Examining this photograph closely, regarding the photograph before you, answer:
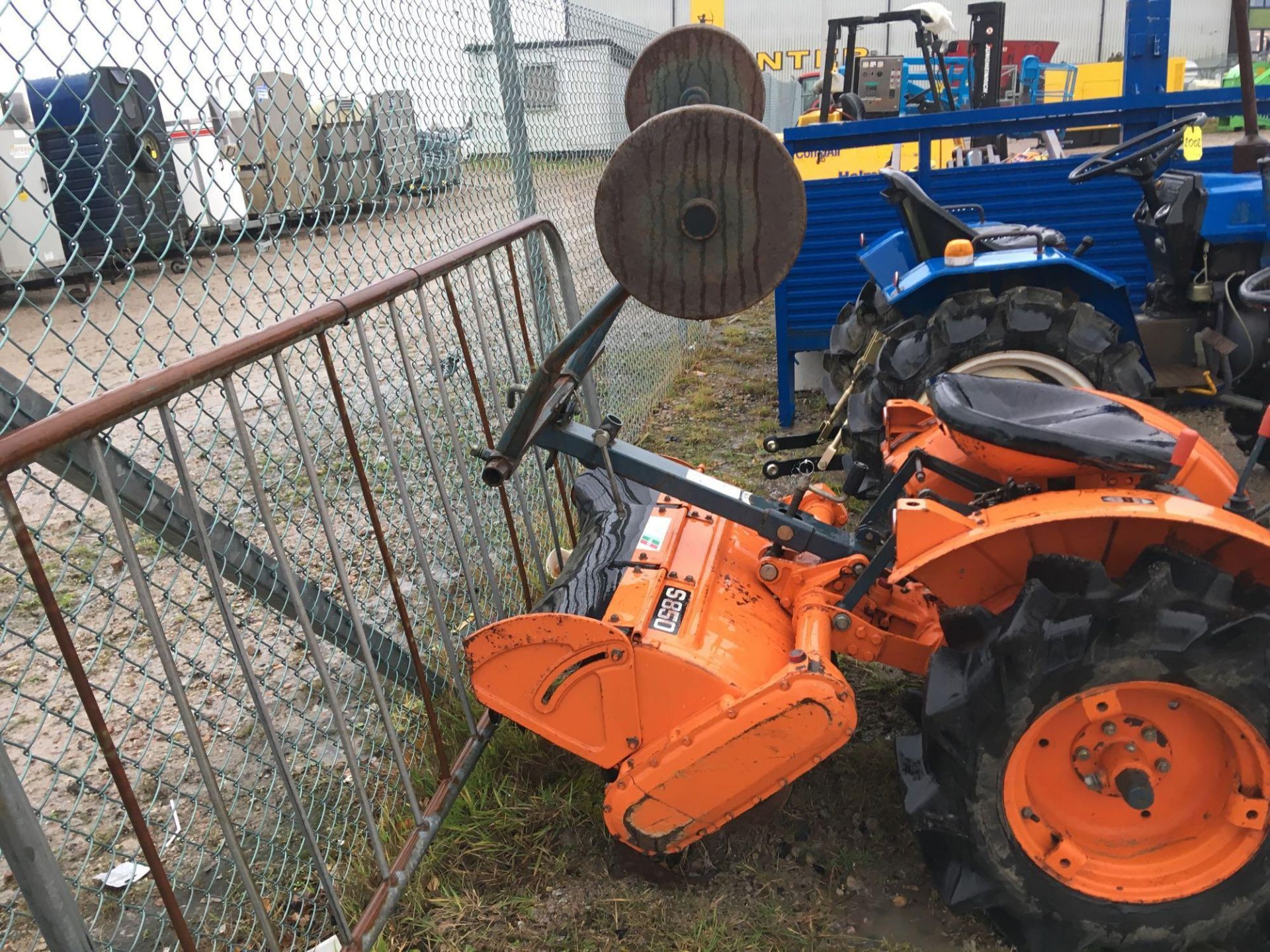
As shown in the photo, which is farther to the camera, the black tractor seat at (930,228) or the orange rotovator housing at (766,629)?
the black tractor seat at (930,228)

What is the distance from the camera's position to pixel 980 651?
6.54ft

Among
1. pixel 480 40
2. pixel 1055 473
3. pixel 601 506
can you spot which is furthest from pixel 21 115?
pixel 1055 473

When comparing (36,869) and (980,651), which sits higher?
(36,869)

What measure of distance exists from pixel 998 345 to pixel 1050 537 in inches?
72.2

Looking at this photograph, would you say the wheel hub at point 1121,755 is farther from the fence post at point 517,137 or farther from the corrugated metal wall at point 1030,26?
the corrugated metal wall at point 1030,26

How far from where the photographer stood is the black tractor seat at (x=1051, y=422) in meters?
2.04

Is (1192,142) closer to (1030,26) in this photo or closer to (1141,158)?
(1141,158)

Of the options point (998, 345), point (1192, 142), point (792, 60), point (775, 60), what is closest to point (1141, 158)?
point (1192, 142)

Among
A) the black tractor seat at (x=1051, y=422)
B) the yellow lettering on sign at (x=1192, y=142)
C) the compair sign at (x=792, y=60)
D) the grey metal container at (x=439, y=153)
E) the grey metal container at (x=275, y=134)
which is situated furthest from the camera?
the compair sign at (x=792, y=60)

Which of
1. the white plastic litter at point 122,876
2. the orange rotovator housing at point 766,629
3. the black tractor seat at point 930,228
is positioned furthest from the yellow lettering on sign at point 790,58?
the white plastic litter at point 122,876

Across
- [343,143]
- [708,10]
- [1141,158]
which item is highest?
[708,10]

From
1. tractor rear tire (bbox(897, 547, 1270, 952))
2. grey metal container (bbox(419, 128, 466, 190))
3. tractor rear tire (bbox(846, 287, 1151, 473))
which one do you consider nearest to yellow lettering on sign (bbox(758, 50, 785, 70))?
tractor rear tire (bbox(846, 287, 1151, 473))

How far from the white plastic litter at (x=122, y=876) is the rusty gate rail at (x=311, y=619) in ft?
0.16

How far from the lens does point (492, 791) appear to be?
268 centimetres
